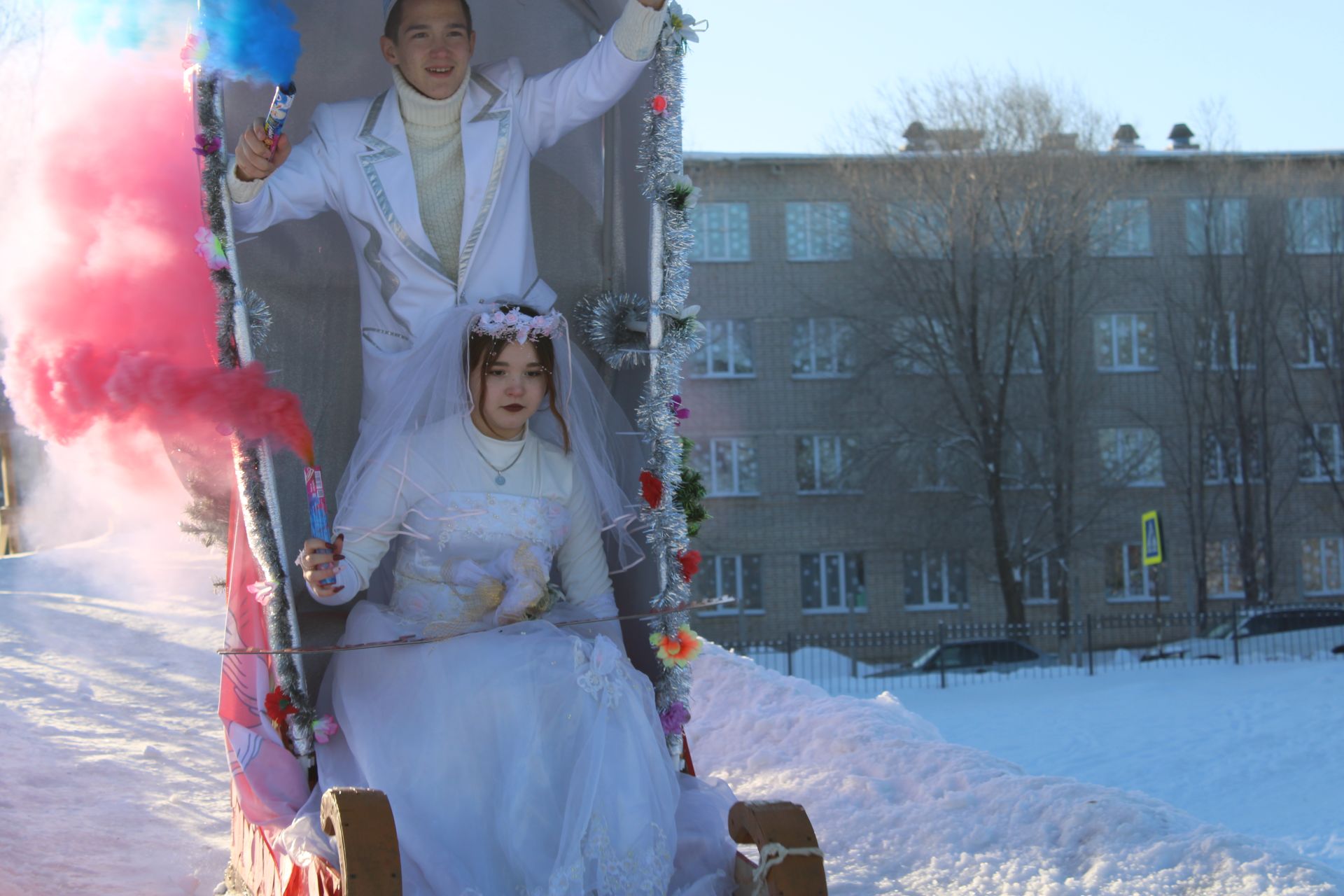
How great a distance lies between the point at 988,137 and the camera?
26141 mm

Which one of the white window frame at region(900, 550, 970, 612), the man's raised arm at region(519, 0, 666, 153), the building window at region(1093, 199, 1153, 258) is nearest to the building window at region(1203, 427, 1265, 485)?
the building window at region(1093, 199, 1153, 258)

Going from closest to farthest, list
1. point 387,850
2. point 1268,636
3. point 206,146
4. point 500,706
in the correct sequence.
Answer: point 387,850, point 500,706, point 206,146, point 1268,636

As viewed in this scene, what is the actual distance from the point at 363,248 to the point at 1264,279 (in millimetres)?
27859

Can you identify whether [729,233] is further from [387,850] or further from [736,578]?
[387,850]

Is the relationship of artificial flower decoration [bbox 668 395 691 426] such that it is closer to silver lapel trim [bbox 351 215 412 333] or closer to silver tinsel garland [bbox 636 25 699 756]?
silver tinsel garland [bbox 636 25 699 756]

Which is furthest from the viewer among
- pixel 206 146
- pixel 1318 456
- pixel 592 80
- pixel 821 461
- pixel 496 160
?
pixel 821 461

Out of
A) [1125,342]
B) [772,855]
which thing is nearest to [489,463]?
[772,855]

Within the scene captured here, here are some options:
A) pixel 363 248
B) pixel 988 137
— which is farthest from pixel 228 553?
pixel 988 137

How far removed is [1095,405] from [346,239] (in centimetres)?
2691

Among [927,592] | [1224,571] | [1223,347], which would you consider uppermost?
[1223,347]

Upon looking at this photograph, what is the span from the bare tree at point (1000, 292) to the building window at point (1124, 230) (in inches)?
22.8

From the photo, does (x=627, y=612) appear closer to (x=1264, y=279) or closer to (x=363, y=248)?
(x=363, y=248)

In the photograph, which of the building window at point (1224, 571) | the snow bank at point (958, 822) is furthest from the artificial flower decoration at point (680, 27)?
the building window at point (1224, 571)

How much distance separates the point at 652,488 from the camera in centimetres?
419
